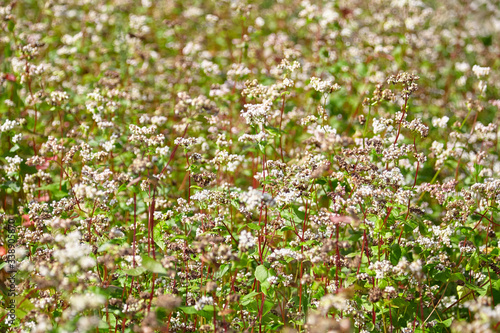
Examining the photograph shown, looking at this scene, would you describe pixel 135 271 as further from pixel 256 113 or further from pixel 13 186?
pixel 13 186

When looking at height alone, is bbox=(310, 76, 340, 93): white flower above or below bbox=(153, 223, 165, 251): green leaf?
above

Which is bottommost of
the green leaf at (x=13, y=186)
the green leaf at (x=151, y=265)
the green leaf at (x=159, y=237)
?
the green leaf at (x=151, y=265)

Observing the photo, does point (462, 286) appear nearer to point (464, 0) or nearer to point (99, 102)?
point (99, 102)

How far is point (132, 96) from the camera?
22.1 ft

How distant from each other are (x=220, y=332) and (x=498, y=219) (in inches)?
149

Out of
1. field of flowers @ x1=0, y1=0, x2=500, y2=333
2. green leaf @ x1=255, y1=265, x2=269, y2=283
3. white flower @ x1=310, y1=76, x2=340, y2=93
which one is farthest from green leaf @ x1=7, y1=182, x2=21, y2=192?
white flower @ x1=310, y1=76, x2=340, y2=93

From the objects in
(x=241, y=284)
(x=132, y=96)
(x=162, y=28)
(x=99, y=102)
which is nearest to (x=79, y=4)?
(x=162, y=28)

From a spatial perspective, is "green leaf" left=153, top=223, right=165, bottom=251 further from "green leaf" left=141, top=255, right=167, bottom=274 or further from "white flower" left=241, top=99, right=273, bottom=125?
"white flower" left=241, top=99, right=273, bottom=125

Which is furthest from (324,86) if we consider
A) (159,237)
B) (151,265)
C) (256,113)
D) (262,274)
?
(151,265)

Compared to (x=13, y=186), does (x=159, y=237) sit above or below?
below

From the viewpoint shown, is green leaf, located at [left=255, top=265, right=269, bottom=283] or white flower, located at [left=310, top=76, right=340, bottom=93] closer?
Result: green leaf, located at [left=255, top=265, right=269, bottom=283]

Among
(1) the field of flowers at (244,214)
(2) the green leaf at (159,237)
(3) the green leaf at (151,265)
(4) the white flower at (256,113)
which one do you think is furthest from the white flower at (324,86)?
(3) the green leaf at (151,265)

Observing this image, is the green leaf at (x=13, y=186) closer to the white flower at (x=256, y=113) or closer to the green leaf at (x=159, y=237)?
the green leaf at (x=159, y=237)

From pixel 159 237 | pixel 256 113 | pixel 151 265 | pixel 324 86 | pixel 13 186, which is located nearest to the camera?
pixel 151 265
